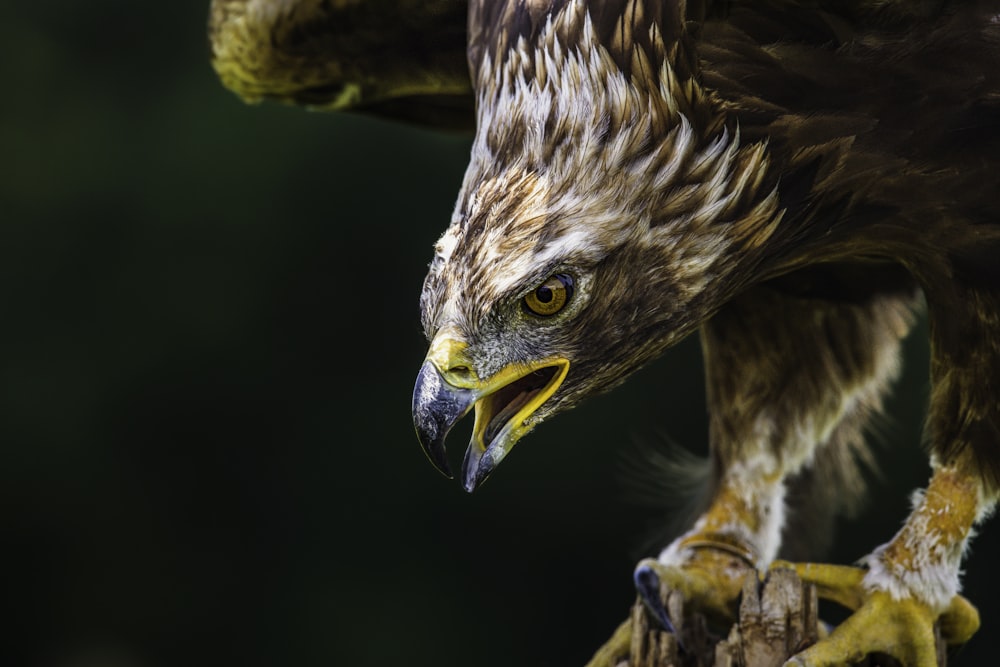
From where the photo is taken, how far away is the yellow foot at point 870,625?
2.64 metres

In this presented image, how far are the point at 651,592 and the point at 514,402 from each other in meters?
0.86

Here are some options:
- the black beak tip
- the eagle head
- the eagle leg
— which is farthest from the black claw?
the black beak tip

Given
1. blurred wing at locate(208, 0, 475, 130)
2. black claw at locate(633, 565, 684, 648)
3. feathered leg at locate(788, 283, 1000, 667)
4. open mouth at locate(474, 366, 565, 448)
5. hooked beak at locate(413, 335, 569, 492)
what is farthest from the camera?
blurred wing at locate(208, 0, 475, 130)

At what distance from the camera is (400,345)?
6.44m

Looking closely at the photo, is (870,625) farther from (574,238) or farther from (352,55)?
(352,55)

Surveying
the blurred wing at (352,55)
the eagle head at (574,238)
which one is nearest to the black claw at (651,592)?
the eagle head at (574,238)

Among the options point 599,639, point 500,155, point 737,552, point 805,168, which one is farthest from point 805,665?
point 599,639

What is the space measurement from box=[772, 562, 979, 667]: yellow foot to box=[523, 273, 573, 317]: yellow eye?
873 millimetres

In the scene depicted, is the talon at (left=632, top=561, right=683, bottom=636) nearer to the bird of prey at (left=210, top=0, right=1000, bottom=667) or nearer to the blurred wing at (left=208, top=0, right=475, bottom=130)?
Result: the bird of prey at (left=210, top=0, right=1000, bottom=667)

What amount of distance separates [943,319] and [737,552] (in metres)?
0.72

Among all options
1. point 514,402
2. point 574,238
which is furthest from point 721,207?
point 514,402

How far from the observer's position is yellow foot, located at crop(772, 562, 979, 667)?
264 cm

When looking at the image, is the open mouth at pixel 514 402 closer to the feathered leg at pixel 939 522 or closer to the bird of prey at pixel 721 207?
the bird of prey at pixel 721 207

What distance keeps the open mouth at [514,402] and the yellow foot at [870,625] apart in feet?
2.49
